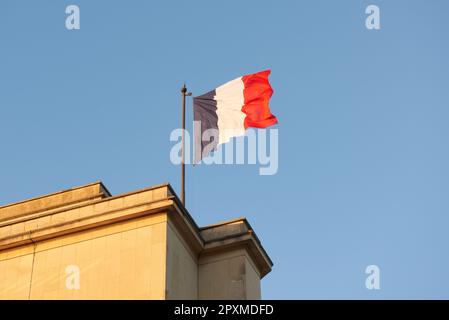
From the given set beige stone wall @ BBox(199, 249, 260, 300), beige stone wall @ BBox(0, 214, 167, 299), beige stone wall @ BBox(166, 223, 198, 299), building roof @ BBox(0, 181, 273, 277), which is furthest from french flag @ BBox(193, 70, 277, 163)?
beige stone wall @ BBox(0, 214, 167, 299)

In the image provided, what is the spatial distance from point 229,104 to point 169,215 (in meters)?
8.33

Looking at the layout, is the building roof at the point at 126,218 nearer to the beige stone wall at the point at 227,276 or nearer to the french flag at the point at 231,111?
the beige stone wall at the point at 227,276

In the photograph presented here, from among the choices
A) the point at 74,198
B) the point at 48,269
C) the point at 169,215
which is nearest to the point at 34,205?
the point at 74,198

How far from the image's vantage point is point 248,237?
32500 mm

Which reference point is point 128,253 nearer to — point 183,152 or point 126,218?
point 126,218

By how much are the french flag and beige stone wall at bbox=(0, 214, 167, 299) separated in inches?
257

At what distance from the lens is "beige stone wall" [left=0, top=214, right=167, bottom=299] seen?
29.1 m

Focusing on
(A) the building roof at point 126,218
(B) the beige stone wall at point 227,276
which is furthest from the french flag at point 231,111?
(B) the beige stone wall at point 227,276

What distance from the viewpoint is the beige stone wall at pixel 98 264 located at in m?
29.1

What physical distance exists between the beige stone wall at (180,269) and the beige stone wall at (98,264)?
1.40 ft

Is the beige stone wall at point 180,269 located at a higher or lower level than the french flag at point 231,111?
lower
